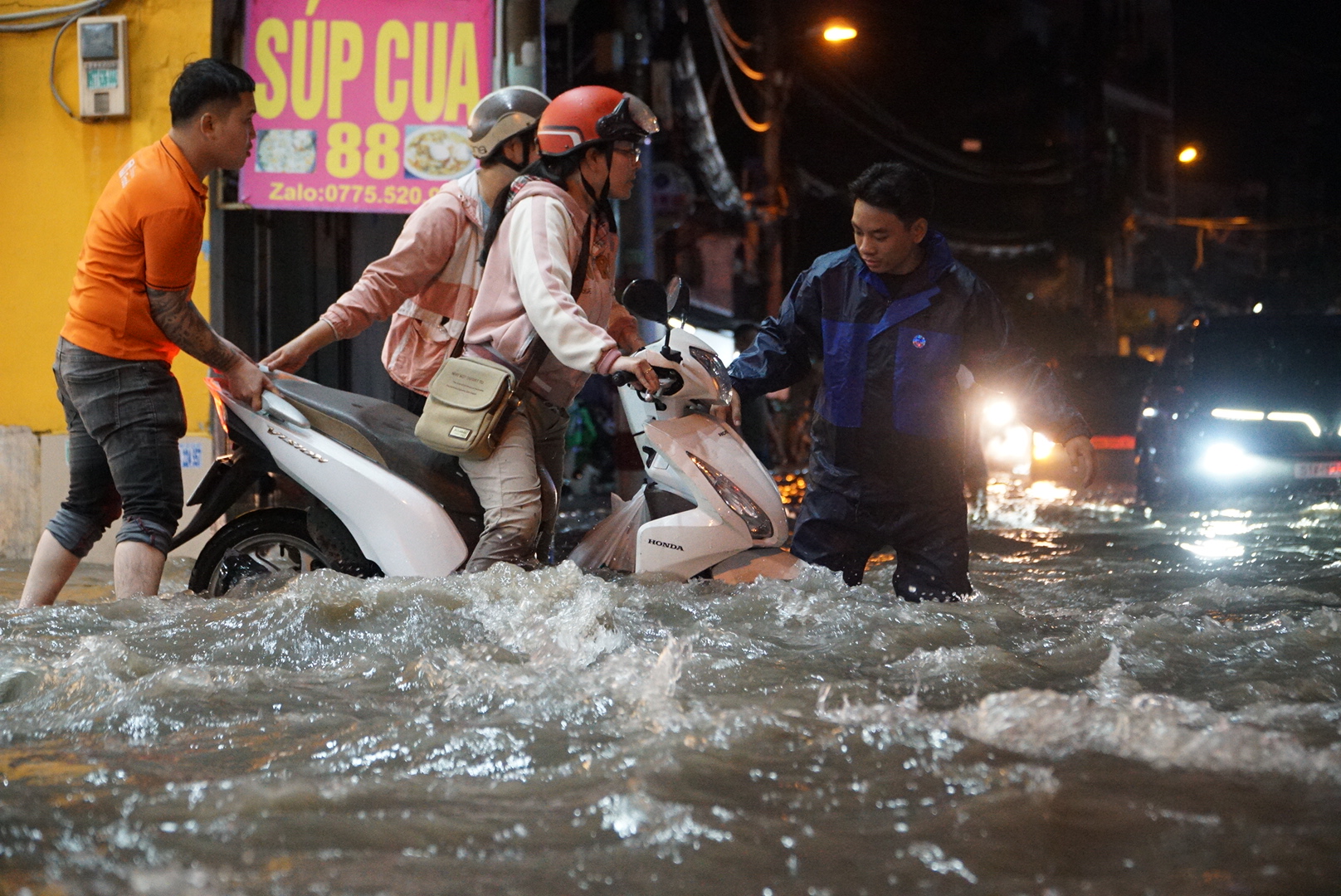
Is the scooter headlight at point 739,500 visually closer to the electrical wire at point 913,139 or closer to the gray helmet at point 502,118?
the gray helmet at point 502,118

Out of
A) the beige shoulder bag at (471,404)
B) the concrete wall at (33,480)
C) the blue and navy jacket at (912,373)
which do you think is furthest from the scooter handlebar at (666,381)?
the concrete wall at (33,480)

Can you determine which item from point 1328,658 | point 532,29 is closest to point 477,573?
point 1328,658

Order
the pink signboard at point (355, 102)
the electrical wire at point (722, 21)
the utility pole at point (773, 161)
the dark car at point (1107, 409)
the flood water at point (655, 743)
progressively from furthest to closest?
the utility pole at point (773, 161), the electrical wire at point (722, 21), the dark car at point (1107, 409), the pink signboard at point (355, 102), the flood water at point (655, 743)

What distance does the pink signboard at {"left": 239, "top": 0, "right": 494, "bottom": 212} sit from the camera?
6945 millimetres

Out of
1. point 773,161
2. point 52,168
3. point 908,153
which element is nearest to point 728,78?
point 773,161

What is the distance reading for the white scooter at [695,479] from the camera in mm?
3691

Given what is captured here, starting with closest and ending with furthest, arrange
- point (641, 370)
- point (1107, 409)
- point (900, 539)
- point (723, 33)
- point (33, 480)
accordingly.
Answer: point (641, 370) < point (900, 539) < point (33, 480) < point (1107, 409) < point (723, 33)

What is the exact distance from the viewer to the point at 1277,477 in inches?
390

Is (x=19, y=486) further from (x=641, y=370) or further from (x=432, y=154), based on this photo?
(x=641, y=370)

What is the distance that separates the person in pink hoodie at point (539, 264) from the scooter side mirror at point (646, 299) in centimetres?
14

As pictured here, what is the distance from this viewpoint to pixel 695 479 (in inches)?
146

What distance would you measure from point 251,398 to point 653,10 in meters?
14.3

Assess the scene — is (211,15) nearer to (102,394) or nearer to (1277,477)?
(102,394)

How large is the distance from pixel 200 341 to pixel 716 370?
1671mm
